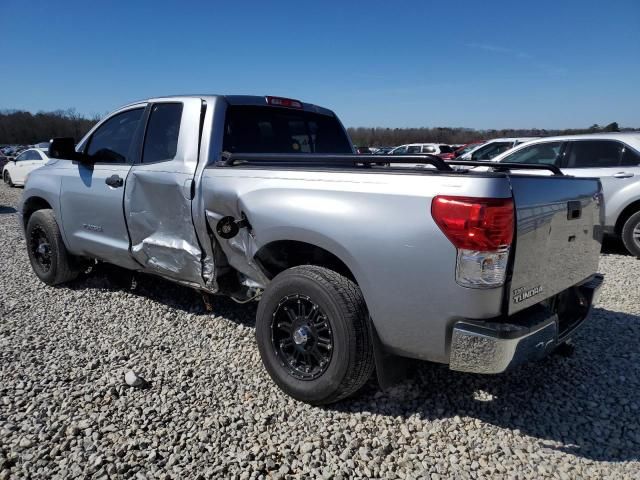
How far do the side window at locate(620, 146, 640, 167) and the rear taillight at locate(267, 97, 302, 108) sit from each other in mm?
5261

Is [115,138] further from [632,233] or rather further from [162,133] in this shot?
[632,233]

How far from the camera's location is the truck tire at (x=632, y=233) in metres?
6.58

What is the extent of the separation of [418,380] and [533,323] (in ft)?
→ 3.50

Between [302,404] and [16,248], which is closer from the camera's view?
[302,404]

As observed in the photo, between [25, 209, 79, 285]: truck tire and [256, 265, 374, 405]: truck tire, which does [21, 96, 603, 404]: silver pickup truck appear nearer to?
[256, 265, 374, 405]: truck tire

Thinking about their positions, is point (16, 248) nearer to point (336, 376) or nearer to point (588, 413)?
point (336, 376)

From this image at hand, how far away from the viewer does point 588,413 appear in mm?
2770

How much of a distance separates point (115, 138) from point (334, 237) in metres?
2.75

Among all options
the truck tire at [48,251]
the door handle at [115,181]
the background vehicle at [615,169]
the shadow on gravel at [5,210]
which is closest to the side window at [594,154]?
the background vehicle at [615,169]

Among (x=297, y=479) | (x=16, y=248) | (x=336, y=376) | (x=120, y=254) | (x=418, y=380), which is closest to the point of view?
(x=297, y=479)

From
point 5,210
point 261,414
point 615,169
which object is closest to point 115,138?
point 261,414

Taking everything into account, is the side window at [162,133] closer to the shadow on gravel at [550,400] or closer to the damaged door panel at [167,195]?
the damaged door panel at [167,195]

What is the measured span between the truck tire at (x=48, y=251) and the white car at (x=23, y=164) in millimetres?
13971

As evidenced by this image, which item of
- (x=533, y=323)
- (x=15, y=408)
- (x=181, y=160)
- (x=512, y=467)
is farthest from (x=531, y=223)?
(x=15, y=408)
